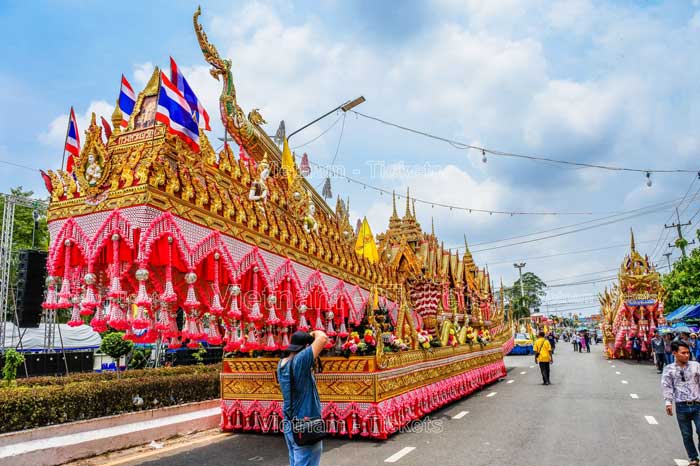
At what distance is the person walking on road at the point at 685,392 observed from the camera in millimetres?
5188

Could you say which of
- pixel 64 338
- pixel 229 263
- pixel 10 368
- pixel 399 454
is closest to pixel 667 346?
pixel 399 454

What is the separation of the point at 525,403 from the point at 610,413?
189 cm

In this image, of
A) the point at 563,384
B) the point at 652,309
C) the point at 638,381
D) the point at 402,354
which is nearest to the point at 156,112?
the point at 402,354

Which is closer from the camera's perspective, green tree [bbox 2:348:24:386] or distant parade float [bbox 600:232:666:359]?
green tree [bbox 2:348:24:386]

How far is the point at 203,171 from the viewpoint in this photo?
603cm

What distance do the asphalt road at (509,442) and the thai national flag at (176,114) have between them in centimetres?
401

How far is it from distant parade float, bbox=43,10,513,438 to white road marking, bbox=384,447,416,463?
545mm

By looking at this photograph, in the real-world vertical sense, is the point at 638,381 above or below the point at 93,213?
below

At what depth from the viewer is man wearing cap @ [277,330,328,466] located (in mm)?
3760

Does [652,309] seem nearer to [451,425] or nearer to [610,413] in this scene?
[610,413]

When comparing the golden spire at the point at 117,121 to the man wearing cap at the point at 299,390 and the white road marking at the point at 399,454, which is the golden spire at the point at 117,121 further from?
the white road marking at the point at 399,454

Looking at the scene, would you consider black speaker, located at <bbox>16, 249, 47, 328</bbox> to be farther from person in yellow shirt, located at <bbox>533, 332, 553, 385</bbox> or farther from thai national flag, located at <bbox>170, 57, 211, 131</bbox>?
person in yellow shirt, located at <bbox>533, 332, 553, 385</bbox>

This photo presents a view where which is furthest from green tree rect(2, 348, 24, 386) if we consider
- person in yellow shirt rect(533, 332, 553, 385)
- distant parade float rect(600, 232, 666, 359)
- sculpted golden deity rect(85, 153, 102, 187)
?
distant parade float rect(600, 232, 666, 359)

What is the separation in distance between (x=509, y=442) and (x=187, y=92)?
6378 millimetres
